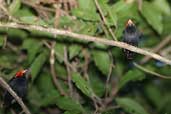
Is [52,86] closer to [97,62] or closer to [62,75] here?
[62,75]

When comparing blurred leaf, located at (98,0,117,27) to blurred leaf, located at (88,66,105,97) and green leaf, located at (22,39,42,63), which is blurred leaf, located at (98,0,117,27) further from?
blurred leaf, located at (88,66,105,97)

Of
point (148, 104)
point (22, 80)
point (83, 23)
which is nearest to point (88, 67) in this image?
point (83, 23)

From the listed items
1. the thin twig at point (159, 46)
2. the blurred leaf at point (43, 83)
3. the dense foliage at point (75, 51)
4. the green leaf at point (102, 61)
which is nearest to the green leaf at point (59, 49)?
the dense foliage at point (75, 51)

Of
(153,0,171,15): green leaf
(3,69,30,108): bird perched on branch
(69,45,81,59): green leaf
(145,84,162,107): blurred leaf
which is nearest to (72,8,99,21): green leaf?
(69,45,81,59): green leaf

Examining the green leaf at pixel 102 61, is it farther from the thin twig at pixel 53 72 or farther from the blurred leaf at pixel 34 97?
the blurred leaf at pixel 34 97

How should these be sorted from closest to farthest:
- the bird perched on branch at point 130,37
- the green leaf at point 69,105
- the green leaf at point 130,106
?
the bird perched on branch at point 130,37 → the green leaf at point 69,105 → the green leaf at point 130,106

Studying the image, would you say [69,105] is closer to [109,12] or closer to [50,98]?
[50,98]

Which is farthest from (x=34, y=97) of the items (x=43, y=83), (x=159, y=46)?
(x=159, y=46)

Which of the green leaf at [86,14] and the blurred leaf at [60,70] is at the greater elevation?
the green leaf at [86,14]
